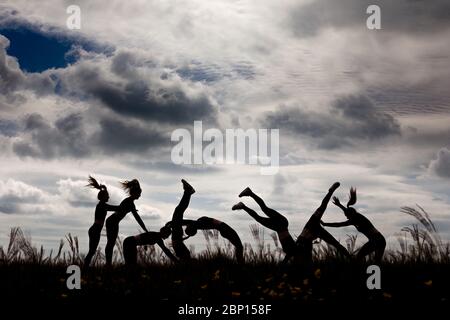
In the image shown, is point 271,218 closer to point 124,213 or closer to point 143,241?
point 143,241

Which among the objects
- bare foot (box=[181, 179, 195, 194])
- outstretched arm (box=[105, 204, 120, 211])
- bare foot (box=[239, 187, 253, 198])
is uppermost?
bare foot (box=[181, 179, 195, 194])

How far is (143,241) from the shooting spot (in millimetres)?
13664

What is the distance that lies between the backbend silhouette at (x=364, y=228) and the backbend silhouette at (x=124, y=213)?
424 centimetres

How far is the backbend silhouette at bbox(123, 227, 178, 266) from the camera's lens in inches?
538

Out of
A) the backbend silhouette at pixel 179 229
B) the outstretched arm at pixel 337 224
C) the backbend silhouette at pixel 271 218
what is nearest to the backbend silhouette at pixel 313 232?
the outstretched arm at pixel 337 224

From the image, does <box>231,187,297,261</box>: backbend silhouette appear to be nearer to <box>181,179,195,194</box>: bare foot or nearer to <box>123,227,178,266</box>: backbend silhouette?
<box>181,179,195,194</box>: bare foot

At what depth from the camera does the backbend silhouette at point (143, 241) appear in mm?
13656

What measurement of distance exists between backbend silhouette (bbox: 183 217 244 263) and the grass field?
29 cm

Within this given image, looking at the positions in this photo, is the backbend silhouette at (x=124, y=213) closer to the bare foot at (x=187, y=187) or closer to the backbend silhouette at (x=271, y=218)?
the bare foot at (x=187, y=187)

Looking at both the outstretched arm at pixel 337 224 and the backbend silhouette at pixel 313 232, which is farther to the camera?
the outstretched arm at pixel 337 224

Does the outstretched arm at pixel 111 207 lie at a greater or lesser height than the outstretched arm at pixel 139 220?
greater

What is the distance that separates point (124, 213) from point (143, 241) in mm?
773

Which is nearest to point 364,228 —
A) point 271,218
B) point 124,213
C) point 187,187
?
point 271,218

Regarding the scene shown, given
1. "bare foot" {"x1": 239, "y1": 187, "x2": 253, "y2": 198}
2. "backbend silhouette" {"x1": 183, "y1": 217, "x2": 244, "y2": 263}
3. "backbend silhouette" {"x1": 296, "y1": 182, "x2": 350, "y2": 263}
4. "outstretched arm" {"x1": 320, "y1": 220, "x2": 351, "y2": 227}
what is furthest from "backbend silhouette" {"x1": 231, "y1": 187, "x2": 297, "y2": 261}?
"outstretched arm" {"x1": 320, "y1": 220, "x2": 351, "y2": 227}
